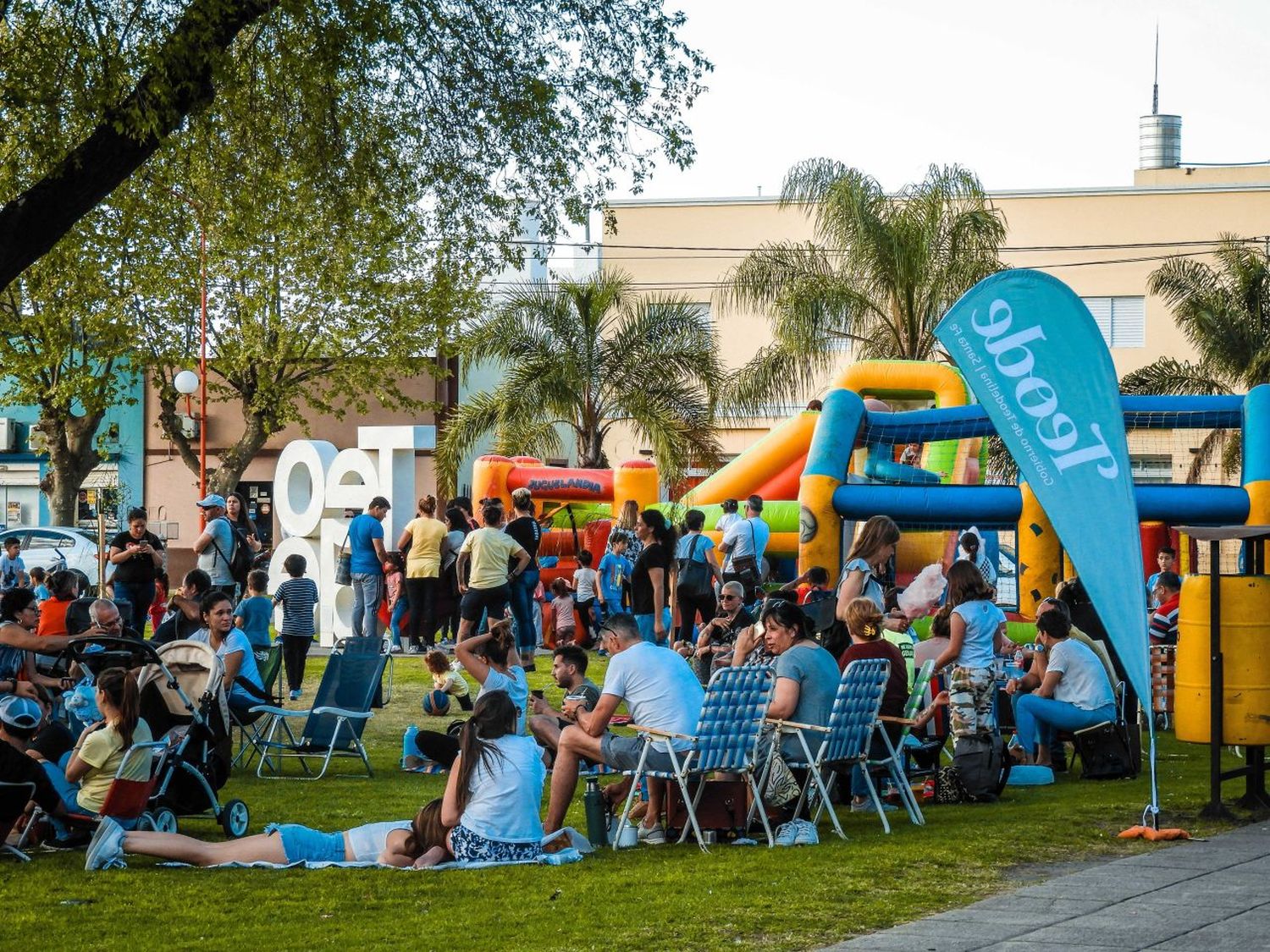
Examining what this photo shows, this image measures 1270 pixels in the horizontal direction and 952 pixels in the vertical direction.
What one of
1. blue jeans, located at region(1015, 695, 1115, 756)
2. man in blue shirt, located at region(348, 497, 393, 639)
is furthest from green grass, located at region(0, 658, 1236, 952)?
man in blue shirt, located at region(348, 497, 393, 639)

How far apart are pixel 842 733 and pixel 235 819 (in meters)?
3.28

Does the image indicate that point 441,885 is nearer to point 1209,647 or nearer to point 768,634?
point 768,634

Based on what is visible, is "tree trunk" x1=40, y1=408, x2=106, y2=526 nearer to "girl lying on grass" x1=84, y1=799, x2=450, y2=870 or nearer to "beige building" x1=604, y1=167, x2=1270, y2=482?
"beige building" x1=604, y1=167, x2=1270, y2=482

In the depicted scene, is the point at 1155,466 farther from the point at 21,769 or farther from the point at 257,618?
the point at 21,769

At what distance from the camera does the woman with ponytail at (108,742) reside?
8227mm

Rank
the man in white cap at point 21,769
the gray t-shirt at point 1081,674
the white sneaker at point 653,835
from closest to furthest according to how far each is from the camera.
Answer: the man in white cap at point 21,769
the white sneaker at point 653,835
the gray t-shirt at point 1081,674

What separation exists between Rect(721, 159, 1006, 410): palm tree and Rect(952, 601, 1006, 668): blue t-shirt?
1797cm

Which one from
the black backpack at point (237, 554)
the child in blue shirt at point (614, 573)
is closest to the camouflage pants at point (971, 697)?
the black backpack at point (237, 554)

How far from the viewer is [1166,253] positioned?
1700 inches

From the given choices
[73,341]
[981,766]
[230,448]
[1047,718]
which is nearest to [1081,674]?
[1047,718]

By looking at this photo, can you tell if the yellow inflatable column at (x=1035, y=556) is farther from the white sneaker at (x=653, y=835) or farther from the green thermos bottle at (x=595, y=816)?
the green thermos bottle at (x=595, y=816)

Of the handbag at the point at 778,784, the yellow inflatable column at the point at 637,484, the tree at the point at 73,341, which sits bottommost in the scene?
the handbag at the point at 778,784

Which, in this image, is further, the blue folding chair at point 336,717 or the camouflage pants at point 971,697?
the blue folding chair at point 336,717

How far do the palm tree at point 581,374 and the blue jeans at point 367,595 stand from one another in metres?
11.7
